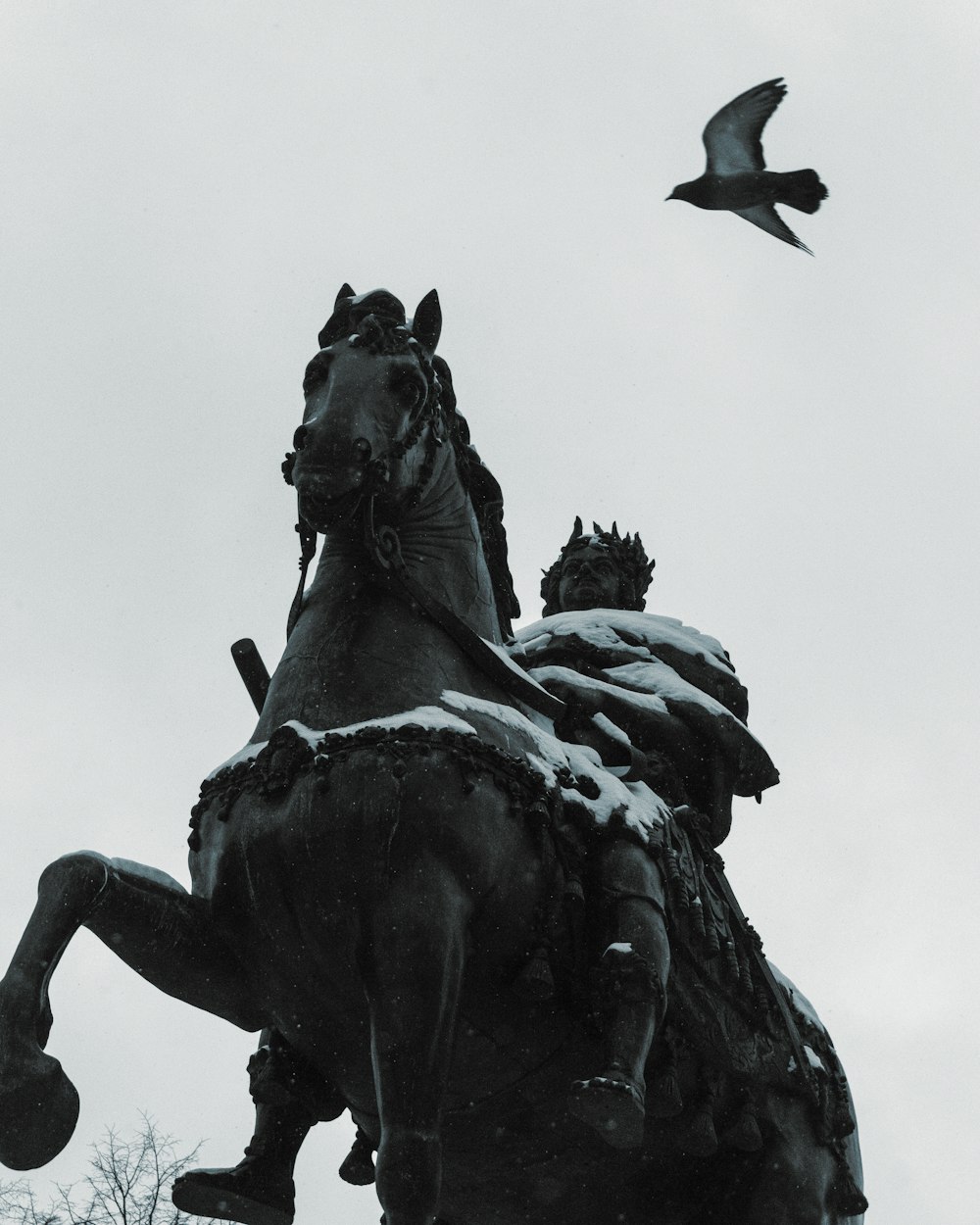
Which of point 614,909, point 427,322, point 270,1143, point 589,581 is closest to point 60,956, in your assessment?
point 270,1143

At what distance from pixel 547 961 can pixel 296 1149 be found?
1.16 meters

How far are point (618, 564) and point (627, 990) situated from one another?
12.4 ft

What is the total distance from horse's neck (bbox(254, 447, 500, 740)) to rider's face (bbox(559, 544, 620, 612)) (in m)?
2.42

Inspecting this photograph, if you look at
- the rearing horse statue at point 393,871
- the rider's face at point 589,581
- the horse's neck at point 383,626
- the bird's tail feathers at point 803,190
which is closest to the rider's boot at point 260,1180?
the rearing horse statue at point 393,871

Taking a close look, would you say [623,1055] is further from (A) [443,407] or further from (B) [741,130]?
(B) [741,130]

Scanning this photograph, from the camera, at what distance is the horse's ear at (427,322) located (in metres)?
8.03

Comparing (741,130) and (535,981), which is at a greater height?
(741,130)

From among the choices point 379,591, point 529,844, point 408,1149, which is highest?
point 379,591

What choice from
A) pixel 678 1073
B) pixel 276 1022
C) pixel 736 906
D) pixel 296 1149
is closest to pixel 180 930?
pixel 276 1022

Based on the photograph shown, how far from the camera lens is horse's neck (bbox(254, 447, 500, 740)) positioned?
7273 mm

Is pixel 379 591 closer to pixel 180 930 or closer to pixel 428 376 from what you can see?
pixel 428 376

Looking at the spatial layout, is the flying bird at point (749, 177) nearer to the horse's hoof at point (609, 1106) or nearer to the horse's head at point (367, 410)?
the horse's head at point (367, 410)

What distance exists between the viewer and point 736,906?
861 centimetres

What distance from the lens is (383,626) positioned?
294 inches
